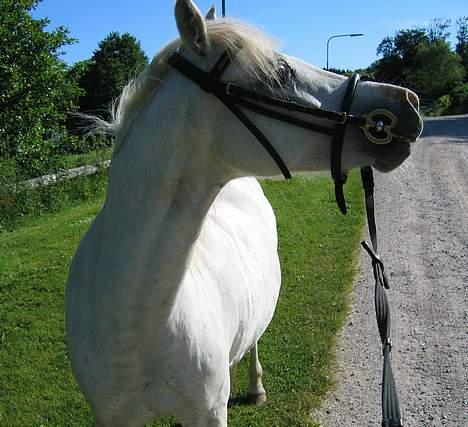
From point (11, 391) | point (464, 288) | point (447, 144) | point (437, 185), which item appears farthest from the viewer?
point (447, 144)

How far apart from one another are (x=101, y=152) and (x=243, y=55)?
389 inches

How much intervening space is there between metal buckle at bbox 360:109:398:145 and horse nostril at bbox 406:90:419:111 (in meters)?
0.09

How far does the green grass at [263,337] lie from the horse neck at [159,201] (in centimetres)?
212

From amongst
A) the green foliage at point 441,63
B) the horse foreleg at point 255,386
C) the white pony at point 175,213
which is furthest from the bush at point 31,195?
the green foliage at point 441,63

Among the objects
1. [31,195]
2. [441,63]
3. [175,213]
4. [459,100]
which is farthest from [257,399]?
[441,63]

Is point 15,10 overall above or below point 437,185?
above

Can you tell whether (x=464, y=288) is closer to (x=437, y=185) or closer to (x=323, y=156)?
(x=323, y=156)

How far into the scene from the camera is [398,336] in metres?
4.64

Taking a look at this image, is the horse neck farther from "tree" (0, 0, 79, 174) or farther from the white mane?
"tree" (0, 0, 79, 174)

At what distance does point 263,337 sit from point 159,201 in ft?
10.6

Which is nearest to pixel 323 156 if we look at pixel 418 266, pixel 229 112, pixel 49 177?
pixel 229 112

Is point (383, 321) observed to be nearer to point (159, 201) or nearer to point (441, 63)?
point (159, 201)

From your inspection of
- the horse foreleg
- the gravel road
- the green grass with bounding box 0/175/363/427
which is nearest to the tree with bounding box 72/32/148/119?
the green grass with bounding box 0/175/363/427

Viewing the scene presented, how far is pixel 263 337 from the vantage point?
4617 mm
